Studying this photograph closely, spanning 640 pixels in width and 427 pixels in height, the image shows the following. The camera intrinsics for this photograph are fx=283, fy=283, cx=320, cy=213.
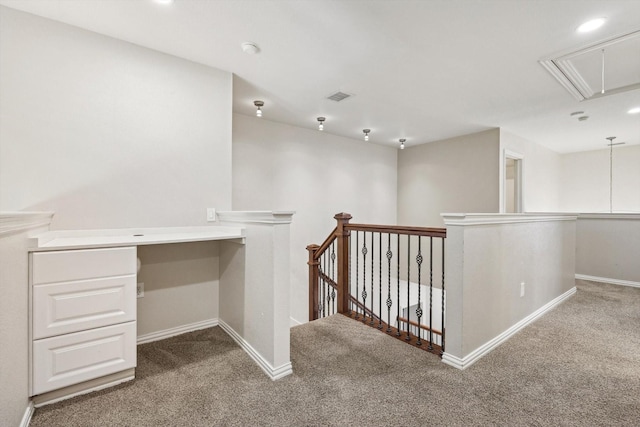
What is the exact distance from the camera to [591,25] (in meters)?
2.07

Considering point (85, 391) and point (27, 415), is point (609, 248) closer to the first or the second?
point (85, 391)

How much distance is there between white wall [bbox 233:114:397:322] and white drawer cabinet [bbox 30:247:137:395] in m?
2.27

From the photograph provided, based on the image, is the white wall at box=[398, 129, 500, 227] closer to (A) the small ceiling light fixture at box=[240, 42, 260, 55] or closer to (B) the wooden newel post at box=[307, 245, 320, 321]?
(B) the wooden newel post at box=[307, 245, 320, 321]

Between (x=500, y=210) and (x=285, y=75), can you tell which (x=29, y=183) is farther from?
(x=500, y=210)

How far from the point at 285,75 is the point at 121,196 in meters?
1.85

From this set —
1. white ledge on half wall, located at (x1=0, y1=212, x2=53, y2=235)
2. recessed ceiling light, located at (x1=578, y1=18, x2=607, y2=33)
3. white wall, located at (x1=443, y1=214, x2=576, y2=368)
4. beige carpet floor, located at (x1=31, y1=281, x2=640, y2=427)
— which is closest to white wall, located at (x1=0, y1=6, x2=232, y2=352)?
white ledge on half wall, located at (x1=0, y1=212, x2=53, y2=235)

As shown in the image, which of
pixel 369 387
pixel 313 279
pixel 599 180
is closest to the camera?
pixel 369 387

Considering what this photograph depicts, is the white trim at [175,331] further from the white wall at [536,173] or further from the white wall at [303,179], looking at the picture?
the white wall at [536,173]

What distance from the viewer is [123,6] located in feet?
6.17

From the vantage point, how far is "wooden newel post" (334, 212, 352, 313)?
122 inches

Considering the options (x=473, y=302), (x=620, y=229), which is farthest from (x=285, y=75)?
(x=620, y=229)

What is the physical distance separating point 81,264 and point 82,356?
55 centimetres

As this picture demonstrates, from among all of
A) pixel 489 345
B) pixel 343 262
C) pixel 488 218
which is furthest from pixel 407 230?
pixel 489 345

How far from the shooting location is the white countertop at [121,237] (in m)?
1.66
